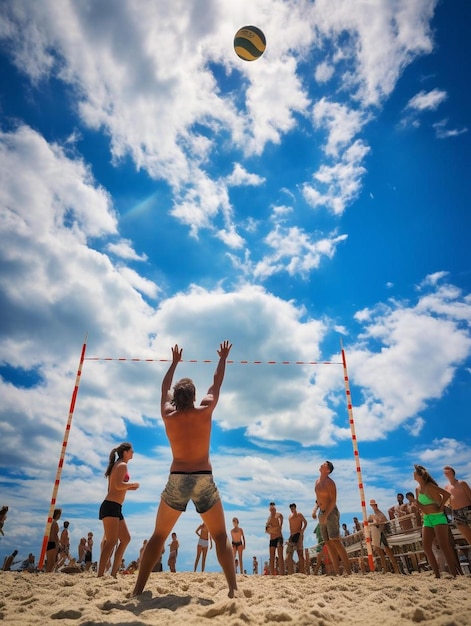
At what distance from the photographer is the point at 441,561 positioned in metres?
7.21

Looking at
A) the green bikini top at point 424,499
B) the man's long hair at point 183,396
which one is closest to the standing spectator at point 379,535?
the green bikini top at point 424,499

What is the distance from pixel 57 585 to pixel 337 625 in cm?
296

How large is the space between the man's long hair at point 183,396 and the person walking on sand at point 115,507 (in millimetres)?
2475

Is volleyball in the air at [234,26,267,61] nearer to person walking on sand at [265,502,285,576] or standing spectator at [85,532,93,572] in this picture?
person walking on sand at [265,502,285,576]

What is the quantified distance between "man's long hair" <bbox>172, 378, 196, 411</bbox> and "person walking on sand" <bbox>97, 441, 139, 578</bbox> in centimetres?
247

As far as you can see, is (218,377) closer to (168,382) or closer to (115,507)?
(168,382)

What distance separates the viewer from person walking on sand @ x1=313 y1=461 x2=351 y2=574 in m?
6.35

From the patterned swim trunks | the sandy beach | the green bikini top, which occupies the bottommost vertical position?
the sandy beach

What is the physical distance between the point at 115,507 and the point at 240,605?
10.1ft

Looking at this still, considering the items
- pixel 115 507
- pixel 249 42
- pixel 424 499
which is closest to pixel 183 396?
pixel 115 507

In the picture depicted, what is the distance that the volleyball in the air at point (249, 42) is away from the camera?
796 cm

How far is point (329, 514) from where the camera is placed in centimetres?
672

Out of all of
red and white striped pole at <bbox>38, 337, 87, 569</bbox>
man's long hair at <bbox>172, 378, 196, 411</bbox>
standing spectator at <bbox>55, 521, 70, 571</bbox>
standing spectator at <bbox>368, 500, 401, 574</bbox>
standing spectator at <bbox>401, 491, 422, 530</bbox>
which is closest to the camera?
man's long hair at <bbox>172, 378, 196, 411</bbox>

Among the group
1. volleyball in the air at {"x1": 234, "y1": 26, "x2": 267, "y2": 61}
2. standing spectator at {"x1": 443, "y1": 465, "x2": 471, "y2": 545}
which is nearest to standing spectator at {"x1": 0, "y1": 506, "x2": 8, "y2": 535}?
standing spectator at {"x1": 443, "y1": 465, "x2": 471, "y2": 545}
